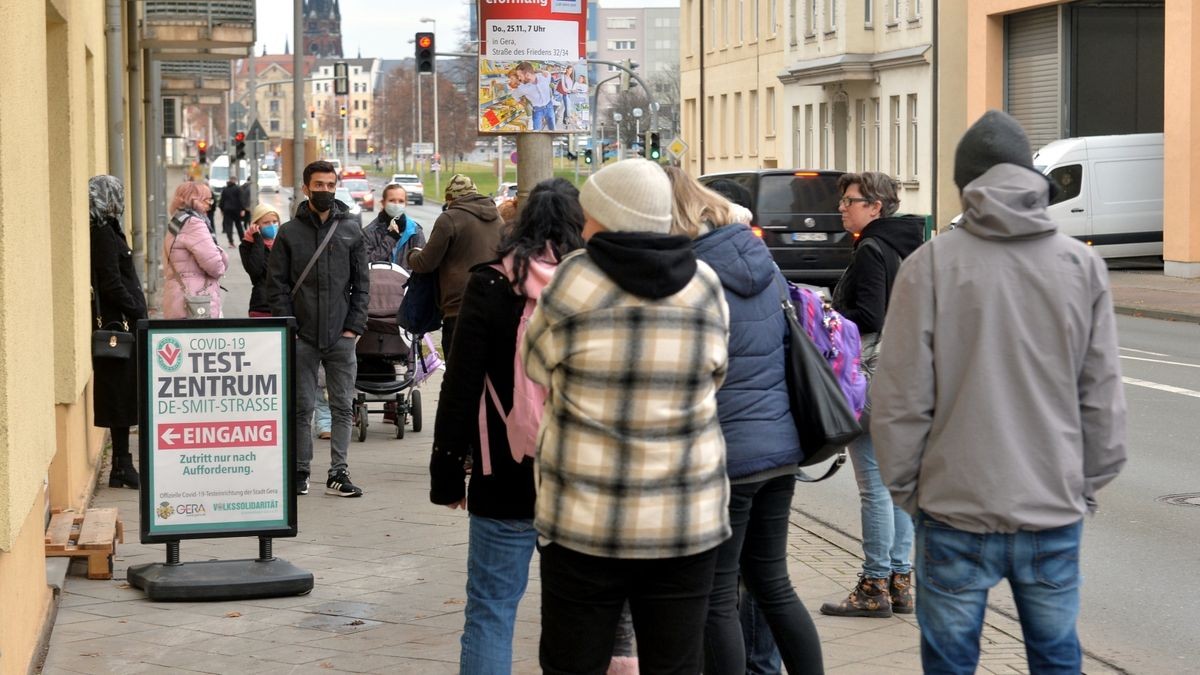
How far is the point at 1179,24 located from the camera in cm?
3034

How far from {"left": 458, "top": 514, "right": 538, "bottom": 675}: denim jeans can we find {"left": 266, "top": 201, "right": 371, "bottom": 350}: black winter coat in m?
4.84

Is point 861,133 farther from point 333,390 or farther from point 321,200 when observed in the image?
point 321,200

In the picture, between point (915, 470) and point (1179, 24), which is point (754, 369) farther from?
point (1179, 24)

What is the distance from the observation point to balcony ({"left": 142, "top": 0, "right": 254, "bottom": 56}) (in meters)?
24.4

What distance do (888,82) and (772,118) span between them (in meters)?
11.5

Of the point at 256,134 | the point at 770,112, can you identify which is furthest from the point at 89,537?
the point at 770,112

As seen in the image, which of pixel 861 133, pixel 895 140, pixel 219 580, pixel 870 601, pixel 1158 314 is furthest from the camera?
pixel 861 133

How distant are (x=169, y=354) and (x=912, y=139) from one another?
40114mm

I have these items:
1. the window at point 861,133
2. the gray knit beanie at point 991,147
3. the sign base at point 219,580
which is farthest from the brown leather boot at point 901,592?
the window at point 861,133

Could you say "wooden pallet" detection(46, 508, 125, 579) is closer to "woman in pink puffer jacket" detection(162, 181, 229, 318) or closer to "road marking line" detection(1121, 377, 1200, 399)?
"woman in pink puffer jacket" detection(162, 181, 229, 318)

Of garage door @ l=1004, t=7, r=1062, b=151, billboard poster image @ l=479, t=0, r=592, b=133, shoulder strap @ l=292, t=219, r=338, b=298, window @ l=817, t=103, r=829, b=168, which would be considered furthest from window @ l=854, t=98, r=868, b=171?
shoulder strap @ l=292, t=219, r=338, b=298

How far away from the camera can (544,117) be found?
10.5 meters

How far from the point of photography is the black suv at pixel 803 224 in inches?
963

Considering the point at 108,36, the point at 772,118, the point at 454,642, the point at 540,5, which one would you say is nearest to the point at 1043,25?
the point at 772,118
